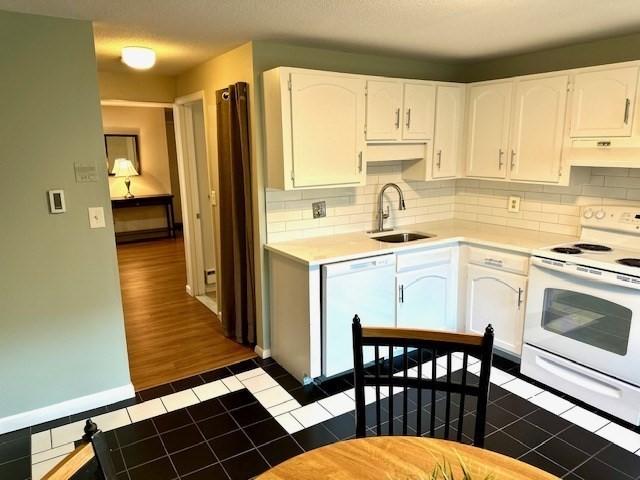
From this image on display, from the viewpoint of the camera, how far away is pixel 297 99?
2816mm

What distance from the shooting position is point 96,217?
2594 millimetres

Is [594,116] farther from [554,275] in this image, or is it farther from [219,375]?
[219,375]

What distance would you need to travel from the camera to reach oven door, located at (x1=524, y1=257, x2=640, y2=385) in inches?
98.1

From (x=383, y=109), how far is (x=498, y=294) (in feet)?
5.22

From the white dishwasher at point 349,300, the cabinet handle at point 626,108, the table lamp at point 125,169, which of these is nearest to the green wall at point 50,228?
the white dishwasher at point 349,300

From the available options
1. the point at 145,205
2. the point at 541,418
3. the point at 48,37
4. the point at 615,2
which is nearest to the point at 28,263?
the point at 48,37

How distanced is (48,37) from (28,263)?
123 centimetres

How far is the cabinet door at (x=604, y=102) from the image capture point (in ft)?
8.77

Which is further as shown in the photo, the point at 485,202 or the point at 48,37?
the point at 485,202

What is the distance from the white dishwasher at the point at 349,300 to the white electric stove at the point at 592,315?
980 millimetres

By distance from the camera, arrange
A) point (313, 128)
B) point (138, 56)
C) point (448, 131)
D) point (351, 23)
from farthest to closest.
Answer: point (448, 131)
point (138, 56)
point (313, 128)
point (351, 23)

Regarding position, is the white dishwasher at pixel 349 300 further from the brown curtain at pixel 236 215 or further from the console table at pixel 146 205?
the console table at pixel 146 205

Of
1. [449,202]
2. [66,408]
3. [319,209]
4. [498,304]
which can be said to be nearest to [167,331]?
[66,408]

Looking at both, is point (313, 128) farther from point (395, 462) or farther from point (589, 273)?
point (395, 462)
